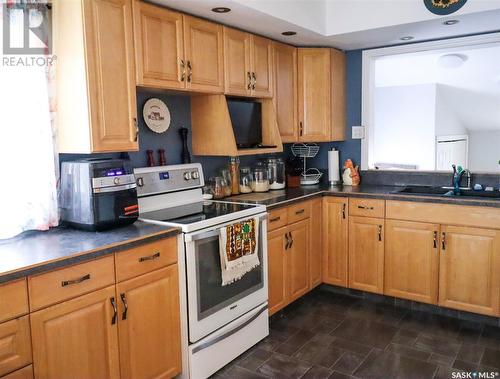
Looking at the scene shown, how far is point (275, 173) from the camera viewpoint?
3754mm

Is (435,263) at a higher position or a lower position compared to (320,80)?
lower

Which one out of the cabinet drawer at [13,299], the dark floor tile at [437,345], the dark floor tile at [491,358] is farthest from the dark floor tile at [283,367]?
the cabinet drawer at [13,299]

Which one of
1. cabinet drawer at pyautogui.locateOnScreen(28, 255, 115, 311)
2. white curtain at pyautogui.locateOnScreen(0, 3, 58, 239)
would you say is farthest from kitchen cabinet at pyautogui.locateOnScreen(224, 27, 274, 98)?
cabinet drawer at pyautogui.locateOnScreen(28, 255, 115, 311)

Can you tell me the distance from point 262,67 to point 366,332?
203 cm

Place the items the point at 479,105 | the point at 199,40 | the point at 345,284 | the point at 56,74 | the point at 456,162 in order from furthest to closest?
the point at 456,162 → the point at 479,105 → the point at 345,284 → the point at 199,40 → the point at 56,74

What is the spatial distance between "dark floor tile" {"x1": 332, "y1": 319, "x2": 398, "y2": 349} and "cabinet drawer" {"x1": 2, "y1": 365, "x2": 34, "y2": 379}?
6.34ft

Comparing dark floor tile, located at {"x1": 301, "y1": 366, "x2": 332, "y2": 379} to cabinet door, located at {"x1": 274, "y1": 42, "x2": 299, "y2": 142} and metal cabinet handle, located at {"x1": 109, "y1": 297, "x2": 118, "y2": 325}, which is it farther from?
cabinet door, located at {"x1": 274, "y1": 42, "x2": 299, "y2": 142}

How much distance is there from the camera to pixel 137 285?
6.86 ft

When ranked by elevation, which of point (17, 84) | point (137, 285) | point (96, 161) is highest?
point (17, 84)

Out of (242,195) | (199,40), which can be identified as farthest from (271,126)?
(199,40)

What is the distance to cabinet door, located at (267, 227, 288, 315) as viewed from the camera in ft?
10.0

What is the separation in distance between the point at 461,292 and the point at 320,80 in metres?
1.98

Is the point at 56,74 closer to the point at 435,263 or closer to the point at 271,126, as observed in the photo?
the point at 271,126

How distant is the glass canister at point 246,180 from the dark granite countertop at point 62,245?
1.21m
